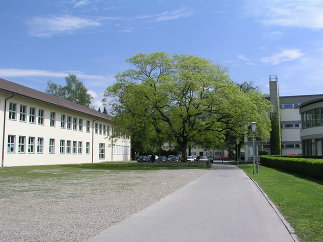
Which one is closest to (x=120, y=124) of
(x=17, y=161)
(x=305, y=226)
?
(x=17, y=161)

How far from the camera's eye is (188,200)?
11750 millimetres

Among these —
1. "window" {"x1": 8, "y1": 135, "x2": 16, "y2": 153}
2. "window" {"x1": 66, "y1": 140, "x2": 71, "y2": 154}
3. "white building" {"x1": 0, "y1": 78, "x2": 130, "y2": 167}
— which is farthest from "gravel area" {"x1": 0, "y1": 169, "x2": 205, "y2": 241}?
"window" {"x1": 66, "y1": 140, "x2": 71, "y2": 154}

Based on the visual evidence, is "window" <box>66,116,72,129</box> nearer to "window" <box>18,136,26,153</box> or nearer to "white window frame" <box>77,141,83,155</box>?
"white window frame" <box>77,141,83,155</box>

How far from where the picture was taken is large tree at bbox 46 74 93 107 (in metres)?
78.3

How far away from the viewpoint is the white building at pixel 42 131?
112 feet

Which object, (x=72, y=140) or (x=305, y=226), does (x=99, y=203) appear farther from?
(x=72, y=140)

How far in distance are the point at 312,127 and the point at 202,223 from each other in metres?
36.1

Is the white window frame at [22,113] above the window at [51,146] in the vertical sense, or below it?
above

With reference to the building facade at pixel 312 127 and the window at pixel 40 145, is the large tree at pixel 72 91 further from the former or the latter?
the building facade at pixel 312 127

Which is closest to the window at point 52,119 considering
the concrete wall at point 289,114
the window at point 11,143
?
the window at point 11,143

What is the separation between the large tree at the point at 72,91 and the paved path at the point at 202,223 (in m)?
70.8

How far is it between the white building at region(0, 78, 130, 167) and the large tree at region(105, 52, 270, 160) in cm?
730

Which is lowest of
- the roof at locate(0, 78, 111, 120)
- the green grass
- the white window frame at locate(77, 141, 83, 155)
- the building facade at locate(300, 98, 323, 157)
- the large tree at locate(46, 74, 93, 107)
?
the green grass

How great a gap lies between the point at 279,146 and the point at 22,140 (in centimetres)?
4071
